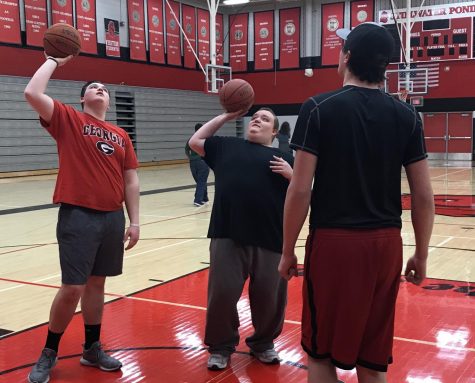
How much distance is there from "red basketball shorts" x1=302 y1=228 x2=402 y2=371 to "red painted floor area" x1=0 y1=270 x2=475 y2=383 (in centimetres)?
Answer: 106

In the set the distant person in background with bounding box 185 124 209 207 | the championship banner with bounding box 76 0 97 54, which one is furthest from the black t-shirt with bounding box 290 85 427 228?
the championship banner with bounding box 76 0 97 54

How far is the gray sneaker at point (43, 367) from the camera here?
3080 millimetres

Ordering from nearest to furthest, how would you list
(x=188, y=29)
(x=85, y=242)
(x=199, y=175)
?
(x=85, y=242) → (x=199, y=175) → (x=188, y=29)

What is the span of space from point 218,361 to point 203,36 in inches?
840

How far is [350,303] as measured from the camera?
6.89ft

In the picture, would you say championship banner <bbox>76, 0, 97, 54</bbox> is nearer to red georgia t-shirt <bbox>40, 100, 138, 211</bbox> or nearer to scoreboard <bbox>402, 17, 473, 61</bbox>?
scoreboard <bbox>402, 17, 473, 61</bbox>

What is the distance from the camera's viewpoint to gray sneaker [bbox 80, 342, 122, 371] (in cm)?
328

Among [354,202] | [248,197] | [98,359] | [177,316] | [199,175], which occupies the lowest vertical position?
[177,316]

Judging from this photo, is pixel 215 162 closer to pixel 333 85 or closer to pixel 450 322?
pixel 450 322

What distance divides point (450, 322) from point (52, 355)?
2669mm

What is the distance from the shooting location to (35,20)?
1723 centimetres

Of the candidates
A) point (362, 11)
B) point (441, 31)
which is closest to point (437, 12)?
point (441, 31)

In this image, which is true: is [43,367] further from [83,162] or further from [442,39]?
[442,39]

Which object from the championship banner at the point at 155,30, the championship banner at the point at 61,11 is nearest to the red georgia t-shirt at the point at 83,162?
the championship banner at the point at 61,11
